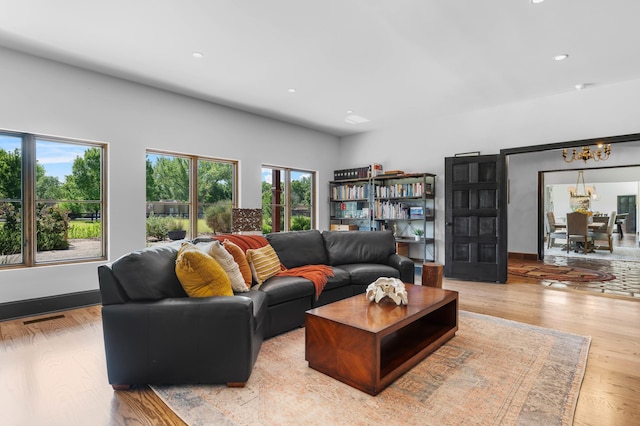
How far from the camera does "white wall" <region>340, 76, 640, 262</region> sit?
4.65 metres

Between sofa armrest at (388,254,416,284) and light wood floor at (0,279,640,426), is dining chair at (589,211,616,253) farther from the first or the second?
sofa armrest at (388,254,416,284)

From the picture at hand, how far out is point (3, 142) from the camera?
3705 mm

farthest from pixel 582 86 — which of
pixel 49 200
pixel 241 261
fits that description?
pixel 49 200

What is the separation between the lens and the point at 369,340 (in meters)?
2.03

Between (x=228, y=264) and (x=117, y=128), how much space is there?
2.95 meters

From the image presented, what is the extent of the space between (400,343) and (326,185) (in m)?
5.16

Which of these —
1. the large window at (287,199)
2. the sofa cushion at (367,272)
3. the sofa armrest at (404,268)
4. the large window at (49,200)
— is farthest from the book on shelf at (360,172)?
the large window at (49,200)

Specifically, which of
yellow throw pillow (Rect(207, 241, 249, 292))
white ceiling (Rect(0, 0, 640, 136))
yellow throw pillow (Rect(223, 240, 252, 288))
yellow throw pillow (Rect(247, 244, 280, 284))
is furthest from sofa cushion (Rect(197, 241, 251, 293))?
white ceiling (Rect(0, 0, 640, 136))

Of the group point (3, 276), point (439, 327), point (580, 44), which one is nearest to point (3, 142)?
point (3, 276)

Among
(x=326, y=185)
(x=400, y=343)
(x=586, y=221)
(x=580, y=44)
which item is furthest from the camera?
(x=586, y=221)

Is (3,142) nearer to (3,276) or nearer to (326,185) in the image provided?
(3,276)

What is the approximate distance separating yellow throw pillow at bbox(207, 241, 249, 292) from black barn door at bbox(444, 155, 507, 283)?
4157mm

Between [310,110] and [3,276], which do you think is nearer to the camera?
[3,276]

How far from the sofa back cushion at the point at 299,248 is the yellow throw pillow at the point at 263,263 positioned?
0.29 m
